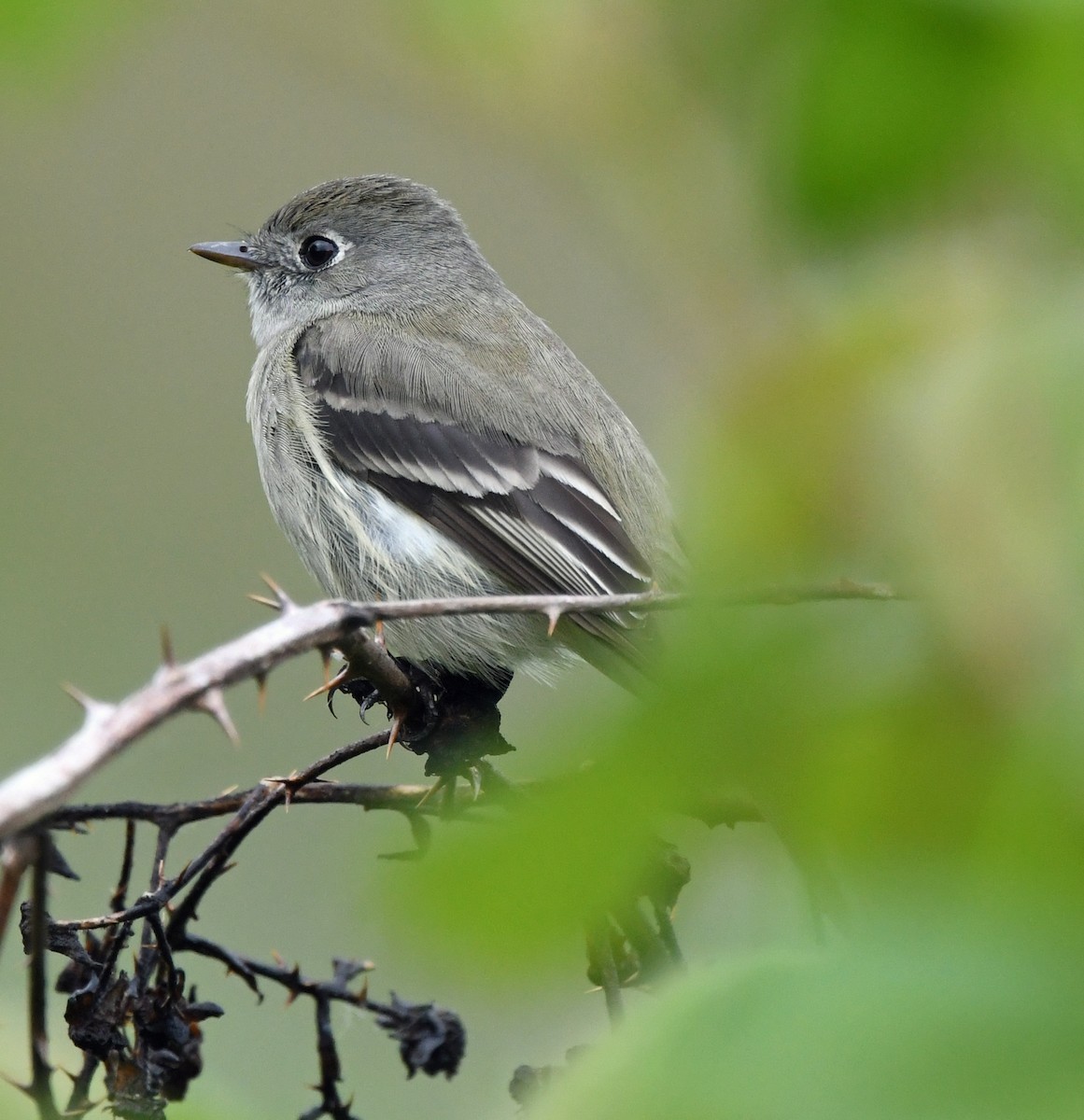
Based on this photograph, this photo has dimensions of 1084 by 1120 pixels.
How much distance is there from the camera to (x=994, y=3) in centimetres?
90

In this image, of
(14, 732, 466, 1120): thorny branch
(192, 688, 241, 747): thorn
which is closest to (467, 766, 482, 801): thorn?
(14, 732, 466, 1120): thorny branch

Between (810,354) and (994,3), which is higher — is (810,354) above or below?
below

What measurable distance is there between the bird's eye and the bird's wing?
3.05ft

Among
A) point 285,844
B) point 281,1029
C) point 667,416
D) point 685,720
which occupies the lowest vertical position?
point 685,720

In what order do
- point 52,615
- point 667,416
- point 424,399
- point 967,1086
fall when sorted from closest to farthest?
point 967,1086 < point 667,416 < point 424,399 < point 52,615

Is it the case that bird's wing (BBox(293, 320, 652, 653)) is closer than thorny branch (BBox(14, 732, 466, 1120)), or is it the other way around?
thorny branch (BBox(14, 732, 466, 1120))

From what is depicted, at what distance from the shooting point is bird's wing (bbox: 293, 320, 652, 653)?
3.51 metres

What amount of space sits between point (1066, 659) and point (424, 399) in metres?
3.27


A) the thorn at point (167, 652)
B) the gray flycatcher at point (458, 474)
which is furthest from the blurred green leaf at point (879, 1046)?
the gray flycatcher at point (458, 474)

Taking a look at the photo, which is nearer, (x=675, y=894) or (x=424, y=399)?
(x=675, y=894)

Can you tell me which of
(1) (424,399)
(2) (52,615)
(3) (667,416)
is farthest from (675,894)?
(2) (52,615)

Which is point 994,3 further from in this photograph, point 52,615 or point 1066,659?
point 52,615

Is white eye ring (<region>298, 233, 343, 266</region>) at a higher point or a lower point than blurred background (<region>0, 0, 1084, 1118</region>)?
higher

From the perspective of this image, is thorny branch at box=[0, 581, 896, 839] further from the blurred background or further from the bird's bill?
the bird's bill
